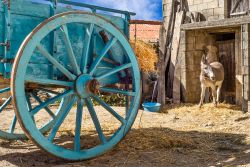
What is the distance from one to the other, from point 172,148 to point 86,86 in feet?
5.88

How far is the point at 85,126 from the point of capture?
22.9 ft

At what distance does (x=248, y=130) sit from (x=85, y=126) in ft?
10.6

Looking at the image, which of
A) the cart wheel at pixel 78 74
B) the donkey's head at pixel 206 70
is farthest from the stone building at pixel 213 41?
the cart wheel at pixel 78 74

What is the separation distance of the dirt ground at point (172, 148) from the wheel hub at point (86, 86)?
840 millimetres

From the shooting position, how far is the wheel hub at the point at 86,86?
165 inches

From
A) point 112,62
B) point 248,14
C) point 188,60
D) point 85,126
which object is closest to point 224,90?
point 188,60

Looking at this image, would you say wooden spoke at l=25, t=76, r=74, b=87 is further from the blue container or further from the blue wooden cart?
the blue container

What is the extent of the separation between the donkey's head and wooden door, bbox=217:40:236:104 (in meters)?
1.08

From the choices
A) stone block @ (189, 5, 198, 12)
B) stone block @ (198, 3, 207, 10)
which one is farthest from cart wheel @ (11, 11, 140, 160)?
stone block @ (189, 5, 198, 12)

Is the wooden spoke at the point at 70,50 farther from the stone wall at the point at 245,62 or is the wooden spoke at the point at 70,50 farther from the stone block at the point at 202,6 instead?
the stone block at the point at 202,6

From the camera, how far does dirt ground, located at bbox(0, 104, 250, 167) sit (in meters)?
4.45

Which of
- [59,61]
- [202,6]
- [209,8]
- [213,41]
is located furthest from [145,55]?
[59,61]

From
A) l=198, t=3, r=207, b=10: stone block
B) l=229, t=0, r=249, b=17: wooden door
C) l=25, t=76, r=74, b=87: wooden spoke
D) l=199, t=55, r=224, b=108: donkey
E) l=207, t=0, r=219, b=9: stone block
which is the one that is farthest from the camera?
l=198, t=3, r=207, b=10: stone block

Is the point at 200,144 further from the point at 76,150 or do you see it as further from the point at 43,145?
the point at 43,145
